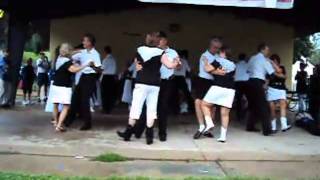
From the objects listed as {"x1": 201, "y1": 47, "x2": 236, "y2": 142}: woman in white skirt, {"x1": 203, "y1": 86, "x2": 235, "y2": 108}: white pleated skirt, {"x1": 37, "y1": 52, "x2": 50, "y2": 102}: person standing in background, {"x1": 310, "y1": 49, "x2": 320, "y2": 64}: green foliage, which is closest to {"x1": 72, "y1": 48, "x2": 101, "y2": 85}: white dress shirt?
{"x1": 201, "y1": 47, "x2": 236, "y2": 142}: woman in white skirt

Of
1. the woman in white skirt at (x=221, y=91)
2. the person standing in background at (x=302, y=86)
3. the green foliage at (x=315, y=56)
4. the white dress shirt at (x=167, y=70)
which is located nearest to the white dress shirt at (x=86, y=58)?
the white dress shirt at (x=167, y=70)

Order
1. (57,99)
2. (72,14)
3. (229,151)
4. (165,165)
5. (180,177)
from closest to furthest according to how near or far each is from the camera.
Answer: (180,177)
(165,165)
(229,151)
(57,99)
(72,14)

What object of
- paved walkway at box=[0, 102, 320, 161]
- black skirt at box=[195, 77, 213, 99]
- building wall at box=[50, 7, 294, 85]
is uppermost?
building wall at box=[50, 7, 294, 85]

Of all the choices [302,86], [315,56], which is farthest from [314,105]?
[315,56]

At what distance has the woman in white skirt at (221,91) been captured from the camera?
11.2 m

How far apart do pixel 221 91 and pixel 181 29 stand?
9481 millimetres

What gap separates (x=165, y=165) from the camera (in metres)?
9.34

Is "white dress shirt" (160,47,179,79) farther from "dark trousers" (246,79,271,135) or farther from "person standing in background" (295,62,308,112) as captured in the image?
"person standing in background" (295,62,308,112)

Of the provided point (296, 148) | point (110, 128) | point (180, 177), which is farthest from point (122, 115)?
point (180, 177)

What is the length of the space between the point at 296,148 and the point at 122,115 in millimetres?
6289

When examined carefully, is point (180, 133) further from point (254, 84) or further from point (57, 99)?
point (57, 99)

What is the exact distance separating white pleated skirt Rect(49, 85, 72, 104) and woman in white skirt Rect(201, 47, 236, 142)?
2.58 metres

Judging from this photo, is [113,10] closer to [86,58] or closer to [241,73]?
[241,73]

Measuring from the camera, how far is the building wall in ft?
66.9
